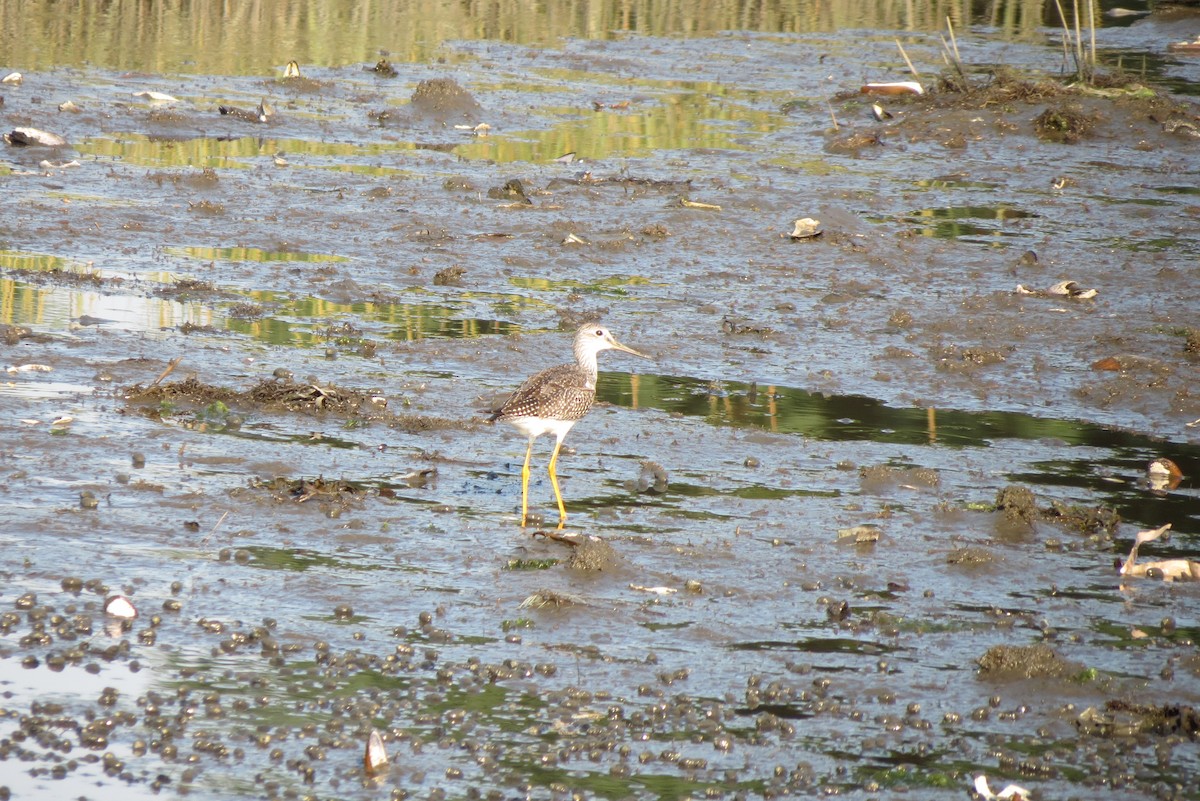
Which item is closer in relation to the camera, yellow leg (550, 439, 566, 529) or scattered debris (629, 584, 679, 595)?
scattered debris (629, 584, 679, 595)

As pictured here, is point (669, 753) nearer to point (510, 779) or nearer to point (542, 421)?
point (510, 779)

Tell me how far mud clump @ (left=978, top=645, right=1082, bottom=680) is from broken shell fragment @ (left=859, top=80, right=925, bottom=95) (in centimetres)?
1437

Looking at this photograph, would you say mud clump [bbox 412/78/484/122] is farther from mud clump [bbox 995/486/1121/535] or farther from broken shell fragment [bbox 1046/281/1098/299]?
mud clump [bbox 995/486/1121/535]

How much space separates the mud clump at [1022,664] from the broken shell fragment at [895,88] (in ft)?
47.2

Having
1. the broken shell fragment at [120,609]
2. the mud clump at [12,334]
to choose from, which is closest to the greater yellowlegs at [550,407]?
the broken shell fragment at [120,609]

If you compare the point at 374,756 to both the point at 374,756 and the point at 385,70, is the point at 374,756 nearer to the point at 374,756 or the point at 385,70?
the point at 374,756

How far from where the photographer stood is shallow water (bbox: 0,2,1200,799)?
5.86 meters

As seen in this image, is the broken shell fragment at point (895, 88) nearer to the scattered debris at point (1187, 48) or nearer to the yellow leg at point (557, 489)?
the scattered debris at point (1187, 48)

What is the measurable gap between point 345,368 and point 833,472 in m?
3.43

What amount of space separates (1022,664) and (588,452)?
3.51m

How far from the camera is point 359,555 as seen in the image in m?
7.48

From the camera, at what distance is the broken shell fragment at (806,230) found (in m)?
13.9

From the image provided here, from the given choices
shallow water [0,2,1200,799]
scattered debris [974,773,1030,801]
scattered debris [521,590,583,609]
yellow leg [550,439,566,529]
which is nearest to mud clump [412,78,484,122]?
shallow water [0,2,1200,799]

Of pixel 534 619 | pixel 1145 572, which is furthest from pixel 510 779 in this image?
pixel 1145 572
